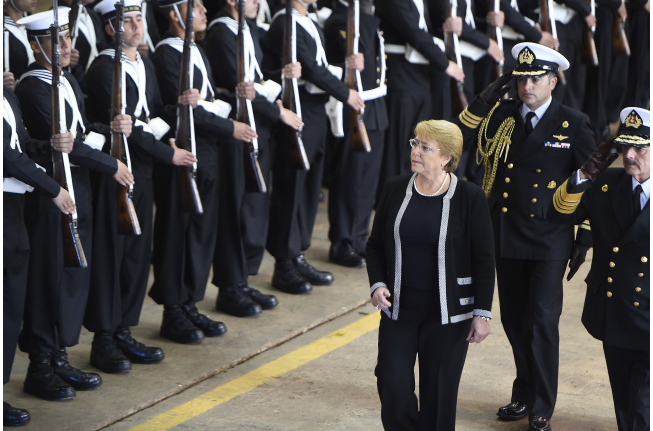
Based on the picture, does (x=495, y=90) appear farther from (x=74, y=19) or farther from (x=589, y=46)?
(x=589, y=46)

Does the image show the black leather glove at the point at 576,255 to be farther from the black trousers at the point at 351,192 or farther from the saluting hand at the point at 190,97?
the black trousers at the point at 351,192

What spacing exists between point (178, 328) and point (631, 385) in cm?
277

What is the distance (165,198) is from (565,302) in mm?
2739

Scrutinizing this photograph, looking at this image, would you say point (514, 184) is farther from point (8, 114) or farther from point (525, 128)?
point (8, 114)

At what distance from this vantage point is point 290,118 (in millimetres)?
6258

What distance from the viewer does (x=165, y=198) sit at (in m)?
5.64

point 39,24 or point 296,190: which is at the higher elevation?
point 39,24

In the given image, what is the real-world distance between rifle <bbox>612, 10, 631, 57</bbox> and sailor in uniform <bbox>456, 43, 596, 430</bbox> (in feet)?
17.1

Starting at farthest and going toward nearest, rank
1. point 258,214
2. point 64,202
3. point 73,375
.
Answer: point 258,214, point 73,375, point 64,202

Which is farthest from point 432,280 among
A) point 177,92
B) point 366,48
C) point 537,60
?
point 366,48

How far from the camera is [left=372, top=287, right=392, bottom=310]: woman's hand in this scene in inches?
154

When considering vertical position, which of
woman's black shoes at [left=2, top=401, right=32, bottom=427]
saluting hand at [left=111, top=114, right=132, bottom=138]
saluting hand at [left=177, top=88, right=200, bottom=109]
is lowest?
woman's black shoes at [left=2, top=401, right=32, bottom=427]

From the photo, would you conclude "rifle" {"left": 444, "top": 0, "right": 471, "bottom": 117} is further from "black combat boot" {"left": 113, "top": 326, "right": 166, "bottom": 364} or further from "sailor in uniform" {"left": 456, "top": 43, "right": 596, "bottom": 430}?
"black combat boot" {"left": 113, "top": 326, "right": 166, "bottom": 364}

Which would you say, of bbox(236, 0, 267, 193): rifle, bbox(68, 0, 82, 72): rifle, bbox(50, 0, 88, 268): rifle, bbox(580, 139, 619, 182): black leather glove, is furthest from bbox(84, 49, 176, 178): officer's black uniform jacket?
bbox(580, 139, 619, 182): black leather glove
